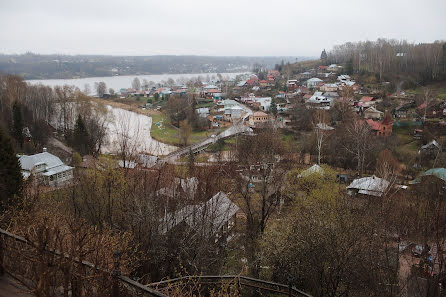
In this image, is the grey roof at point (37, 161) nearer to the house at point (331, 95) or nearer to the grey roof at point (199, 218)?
the grey roof at point (199, 218)

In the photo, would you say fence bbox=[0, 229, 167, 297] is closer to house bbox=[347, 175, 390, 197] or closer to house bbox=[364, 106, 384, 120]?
house bbox=[347, 175, 390, 197]

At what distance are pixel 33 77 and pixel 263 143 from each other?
76101 mm

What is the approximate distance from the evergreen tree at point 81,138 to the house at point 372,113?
2099 cm

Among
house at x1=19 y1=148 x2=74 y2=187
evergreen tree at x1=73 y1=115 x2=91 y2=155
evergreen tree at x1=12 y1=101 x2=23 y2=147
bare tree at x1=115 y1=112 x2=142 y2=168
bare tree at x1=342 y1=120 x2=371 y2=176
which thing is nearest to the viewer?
bare tree at x1=115 y1=112 x2=142 y2=168

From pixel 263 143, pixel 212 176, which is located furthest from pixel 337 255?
pixel 263 143

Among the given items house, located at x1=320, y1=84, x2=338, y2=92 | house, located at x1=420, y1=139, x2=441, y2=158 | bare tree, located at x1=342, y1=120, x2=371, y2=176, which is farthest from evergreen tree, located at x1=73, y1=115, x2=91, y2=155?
house, located at x1=320, y1=84, x2=338, y2=92

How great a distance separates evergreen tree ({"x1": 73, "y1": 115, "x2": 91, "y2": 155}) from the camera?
19734 millimetres

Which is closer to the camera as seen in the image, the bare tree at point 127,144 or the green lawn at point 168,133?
the bare tree at point 127,144

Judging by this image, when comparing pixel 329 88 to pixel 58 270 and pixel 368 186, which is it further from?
pixel 58 270

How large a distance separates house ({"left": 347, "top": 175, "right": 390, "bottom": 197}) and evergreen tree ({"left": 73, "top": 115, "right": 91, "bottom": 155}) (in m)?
14.8

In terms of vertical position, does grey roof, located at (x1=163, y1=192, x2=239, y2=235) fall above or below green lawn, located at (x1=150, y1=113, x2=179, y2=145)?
above

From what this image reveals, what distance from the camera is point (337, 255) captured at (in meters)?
5.29

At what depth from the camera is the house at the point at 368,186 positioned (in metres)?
11.9

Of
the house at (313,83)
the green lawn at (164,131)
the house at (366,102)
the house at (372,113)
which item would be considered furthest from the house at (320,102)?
the green lawn at (164,131)
